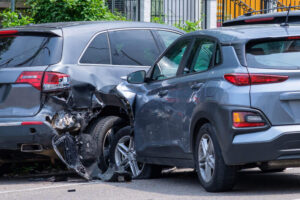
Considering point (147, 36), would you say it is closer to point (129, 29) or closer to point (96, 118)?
point (129, 29)

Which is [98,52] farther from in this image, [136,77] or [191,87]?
[191,87]

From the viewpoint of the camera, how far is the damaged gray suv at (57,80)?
364 inches

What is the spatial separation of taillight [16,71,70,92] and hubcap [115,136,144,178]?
0.98 metres

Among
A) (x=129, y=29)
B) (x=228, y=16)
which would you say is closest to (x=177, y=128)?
(x=129, y=29)

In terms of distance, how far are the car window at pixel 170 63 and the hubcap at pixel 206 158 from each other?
1190 mm

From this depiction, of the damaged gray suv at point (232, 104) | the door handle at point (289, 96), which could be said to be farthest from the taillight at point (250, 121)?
the door handle at point (289, 96)

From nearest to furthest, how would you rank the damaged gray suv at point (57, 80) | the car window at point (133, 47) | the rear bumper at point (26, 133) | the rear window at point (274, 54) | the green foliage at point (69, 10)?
the rear window at point (274, 54) → the rear bumper at point (26, 133) → the damaged gray suv at point (57, 80) → the car window at point (133, 47) → the green foliage at point (69, 10)

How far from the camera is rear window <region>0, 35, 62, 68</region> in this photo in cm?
949

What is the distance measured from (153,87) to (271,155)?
7.41ft

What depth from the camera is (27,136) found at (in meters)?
9.15

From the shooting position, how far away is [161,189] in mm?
8391

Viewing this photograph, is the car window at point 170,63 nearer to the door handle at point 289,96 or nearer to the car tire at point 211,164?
the car tire at point 211,164

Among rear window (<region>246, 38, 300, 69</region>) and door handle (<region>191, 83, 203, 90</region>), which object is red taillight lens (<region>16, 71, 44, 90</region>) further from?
rear window (<region>246, 38, 300, 69</region>)

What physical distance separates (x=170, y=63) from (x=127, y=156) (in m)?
1.30
